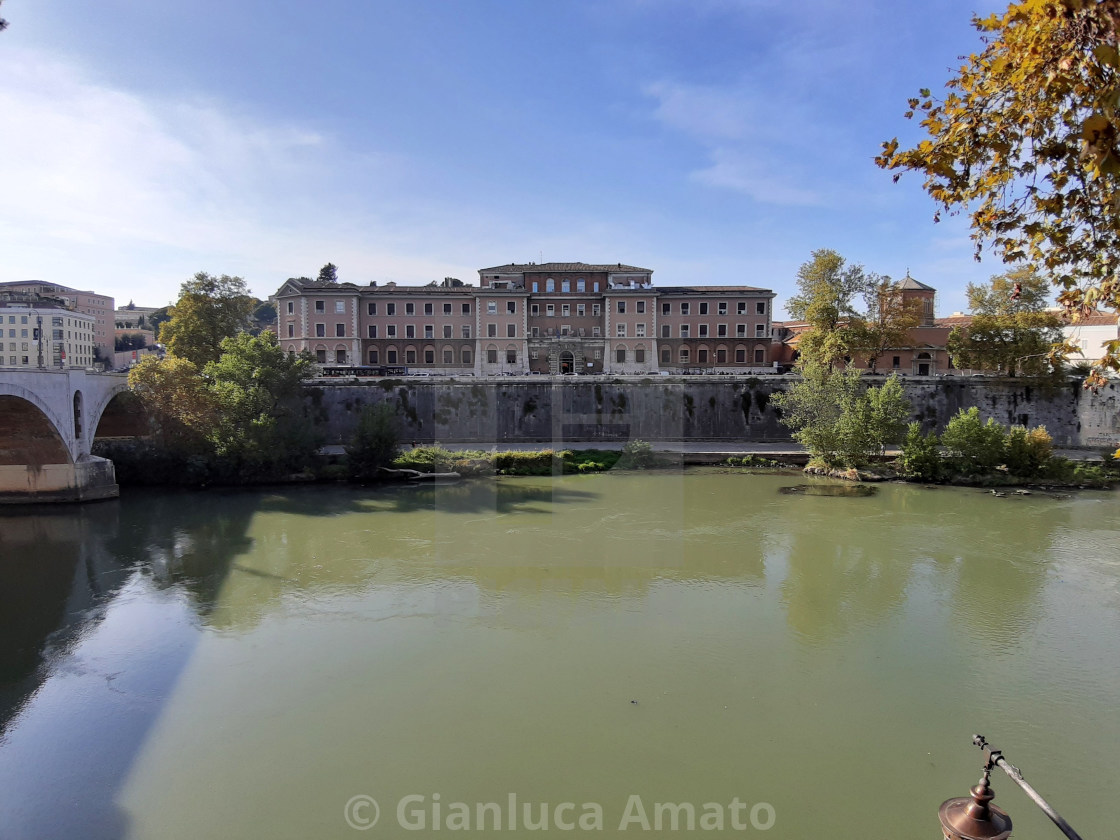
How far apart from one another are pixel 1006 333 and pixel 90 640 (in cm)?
3369

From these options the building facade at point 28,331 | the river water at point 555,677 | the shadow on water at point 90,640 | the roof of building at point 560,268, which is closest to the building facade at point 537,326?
the roof of building at point 560,268

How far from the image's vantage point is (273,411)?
23906mm

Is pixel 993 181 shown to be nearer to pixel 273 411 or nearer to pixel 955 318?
pixel 273 411

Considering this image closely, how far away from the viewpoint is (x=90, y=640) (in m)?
10.9

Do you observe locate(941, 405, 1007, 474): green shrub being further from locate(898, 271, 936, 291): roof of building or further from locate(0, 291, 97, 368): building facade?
locate(0, 291, 97, 368): building facade

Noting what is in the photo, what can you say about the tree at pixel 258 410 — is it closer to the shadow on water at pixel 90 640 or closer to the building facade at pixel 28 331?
the shadow on water at pixel 90 640

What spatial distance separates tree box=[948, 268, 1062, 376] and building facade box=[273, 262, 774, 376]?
40.3 feet

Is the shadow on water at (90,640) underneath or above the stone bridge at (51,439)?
underneath

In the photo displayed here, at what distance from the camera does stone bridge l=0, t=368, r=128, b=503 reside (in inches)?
758

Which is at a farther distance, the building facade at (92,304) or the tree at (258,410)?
the building facade at (92,304)

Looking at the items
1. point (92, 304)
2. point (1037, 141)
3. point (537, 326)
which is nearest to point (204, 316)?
point (537, 326)

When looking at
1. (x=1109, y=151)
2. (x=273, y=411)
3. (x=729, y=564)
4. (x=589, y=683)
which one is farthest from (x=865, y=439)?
(x=1109, y=151)

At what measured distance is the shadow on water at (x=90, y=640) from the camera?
23.1ft

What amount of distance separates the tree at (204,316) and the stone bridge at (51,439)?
6841mm
